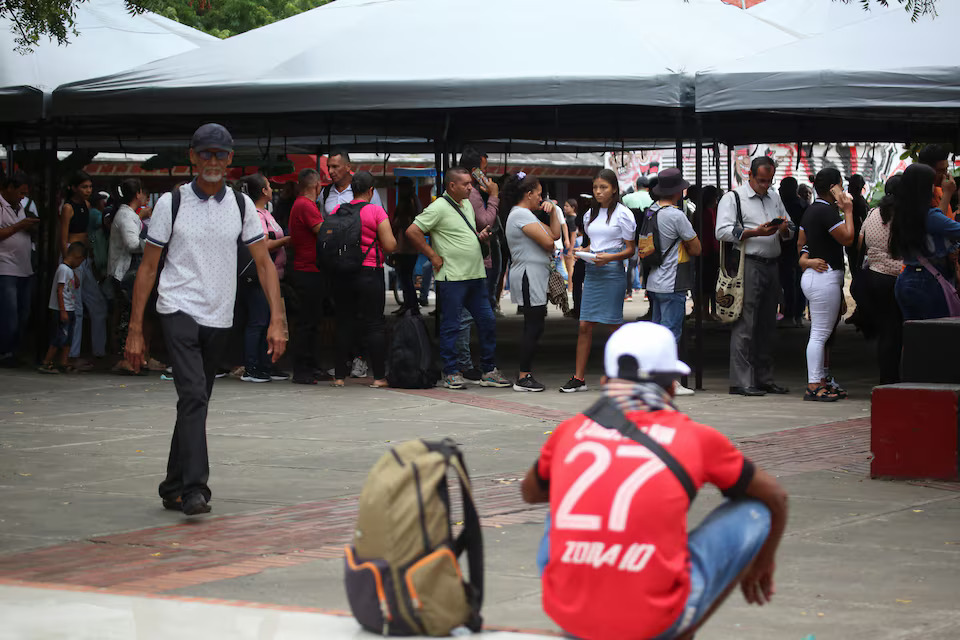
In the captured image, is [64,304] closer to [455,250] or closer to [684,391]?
[455,250]

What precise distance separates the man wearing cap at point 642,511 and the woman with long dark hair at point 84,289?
11753mm

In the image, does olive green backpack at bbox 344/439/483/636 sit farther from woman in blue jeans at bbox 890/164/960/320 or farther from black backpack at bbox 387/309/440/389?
black backpack at bbox 387/309/440/389

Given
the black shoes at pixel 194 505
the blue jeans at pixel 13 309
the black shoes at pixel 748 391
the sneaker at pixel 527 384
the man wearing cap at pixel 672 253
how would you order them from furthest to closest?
the blue jeans at pixel 13 309, the sneaker at pixel 527 384, the black shoes at pixel 748 391, the man wearing cap at pixel 672 253, the black shoes at pixel 194 505

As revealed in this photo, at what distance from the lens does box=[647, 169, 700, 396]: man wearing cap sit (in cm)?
1273

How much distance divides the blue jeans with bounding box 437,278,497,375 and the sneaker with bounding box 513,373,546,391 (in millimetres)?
458

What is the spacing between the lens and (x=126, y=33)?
19062mm

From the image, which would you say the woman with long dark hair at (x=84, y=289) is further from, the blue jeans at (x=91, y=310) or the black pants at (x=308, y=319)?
the black pants at (x=308, y=319)

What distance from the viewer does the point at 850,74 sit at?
492 inches

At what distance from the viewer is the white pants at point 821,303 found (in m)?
12.2

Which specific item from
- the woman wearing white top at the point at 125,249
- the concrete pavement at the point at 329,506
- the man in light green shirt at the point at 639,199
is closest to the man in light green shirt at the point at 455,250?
the concrete pavement at the point at 329,506

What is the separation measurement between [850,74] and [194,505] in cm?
749

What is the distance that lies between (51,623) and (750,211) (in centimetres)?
867

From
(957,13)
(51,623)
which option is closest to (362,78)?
(957,13)

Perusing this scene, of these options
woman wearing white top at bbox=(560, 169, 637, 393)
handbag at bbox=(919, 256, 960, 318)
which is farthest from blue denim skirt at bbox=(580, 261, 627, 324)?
handbag at bbox=(919, 256, 960, 318)
